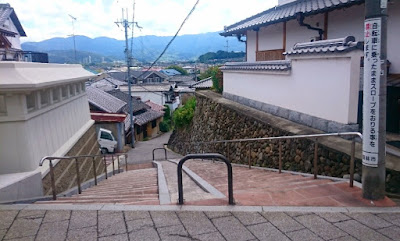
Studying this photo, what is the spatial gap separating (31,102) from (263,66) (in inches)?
274

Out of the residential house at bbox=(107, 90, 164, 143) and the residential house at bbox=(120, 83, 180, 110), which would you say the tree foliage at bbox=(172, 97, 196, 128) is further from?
the residential house at bbox=(120, 83, 180, 110)

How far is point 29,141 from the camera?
4.76 m

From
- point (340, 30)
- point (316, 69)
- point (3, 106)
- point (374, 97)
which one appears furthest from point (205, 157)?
point (340, 30)

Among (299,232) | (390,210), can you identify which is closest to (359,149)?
(390,210)

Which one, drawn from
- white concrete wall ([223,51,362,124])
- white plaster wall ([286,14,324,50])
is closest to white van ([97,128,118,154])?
white concrete wall ([223,51,362,124])

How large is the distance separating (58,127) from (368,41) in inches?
229

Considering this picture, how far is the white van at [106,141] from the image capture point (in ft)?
68.1

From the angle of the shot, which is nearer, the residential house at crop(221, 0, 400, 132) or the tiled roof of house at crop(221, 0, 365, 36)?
the residential house at crop(221, 0, 400, 132)

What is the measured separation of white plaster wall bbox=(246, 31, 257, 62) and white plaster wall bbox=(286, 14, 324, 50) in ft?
9.41

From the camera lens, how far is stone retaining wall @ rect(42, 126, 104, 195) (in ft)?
18.9

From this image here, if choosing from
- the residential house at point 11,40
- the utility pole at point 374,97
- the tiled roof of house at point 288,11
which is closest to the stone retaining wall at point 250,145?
the utility pole at point 374,97

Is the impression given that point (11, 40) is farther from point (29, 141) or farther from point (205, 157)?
point (205, 157)

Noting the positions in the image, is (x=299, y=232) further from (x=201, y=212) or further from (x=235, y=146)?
(x=235, y=146)

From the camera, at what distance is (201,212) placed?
383 centimetres
